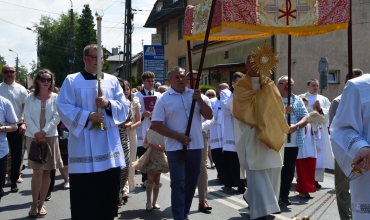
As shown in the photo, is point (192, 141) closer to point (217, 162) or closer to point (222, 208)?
point (222, 208)

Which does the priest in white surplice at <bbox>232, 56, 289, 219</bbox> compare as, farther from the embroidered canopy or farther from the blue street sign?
the blue street sign

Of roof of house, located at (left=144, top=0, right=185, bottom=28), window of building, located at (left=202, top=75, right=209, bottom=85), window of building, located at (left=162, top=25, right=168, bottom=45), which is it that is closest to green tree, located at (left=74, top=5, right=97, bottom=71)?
roof of house, located at (left=144, top=0, right=185, bottom=28)

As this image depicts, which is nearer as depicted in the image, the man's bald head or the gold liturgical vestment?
the gold liturgical vestment

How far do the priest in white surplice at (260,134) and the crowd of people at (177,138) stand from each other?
0.01 metres

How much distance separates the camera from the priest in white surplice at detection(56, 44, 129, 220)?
573 centimetres

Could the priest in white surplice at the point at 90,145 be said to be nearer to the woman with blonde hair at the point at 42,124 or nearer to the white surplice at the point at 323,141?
the woman with blonde hair at the point at 42,124

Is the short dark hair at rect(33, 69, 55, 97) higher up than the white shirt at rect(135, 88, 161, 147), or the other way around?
the short dark hair at rect(33, 69, 55, 97)

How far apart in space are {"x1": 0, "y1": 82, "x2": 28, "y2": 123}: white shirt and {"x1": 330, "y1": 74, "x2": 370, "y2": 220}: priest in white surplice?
7.58 meters

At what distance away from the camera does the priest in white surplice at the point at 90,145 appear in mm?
5730

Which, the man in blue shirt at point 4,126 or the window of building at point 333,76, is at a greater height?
the window of building at point 333,76

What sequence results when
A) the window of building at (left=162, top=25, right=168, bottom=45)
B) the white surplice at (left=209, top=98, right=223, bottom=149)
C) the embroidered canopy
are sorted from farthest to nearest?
the window of building at (left=162, top=25, right=168, bottom=45) → the white surplice at (left=209, top=98, right=223, bottom=149) → the embroidered canopy

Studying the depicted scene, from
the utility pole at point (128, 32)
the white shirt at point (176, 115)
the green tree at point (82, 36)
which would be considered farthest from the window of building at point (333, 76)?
the green tree at point (82, 36)

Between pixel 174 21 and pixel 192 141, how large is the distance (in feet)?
108

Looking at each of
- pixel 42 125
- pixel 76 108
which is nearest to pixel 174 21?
pixel 42 125
